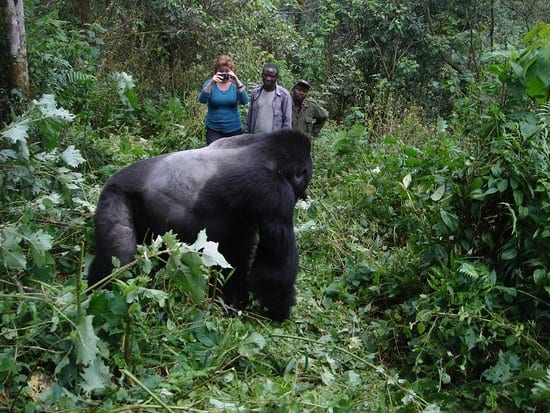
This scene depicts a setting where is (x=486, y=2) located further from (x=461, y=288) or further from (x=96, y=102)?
(x=461, y=288)

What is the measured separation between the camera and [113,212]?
349 cm

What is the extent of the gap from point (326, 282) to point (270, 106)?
236cm

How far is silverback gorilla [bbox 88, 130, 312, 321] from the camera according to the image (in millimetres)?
3650

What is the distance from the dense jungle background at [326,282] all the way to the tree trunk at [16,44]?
0.12 meters

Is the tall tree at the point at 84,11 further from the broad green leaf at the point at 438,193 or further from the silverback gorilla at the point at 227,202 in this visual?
the broad green leaf at the point at 438,193

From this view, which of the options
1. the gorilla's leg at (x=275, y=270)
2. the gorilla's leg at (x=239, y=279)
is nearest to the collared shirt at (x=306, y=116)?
the gorilla's leg at (x=239, y=279)

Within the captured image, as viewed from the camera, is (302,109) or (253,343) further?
(302,109)

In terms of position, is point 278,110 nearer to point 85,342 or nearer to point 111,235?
point 111,235

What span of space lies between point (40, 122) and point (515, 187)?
101 inches

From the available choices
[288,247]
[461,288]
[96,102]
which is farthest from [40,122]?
[96,102]

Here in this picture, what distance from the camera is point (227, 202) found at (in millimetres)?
3748

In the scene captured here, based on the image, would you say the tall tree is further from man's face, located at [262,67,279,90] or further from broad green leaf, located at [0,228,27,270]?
broad green leaf, located at [0,228,27,270]

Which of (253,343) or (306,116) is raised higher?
(306,116)

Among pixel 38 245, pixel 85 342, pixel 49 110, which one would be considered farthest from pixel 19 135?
pixel 85 342
